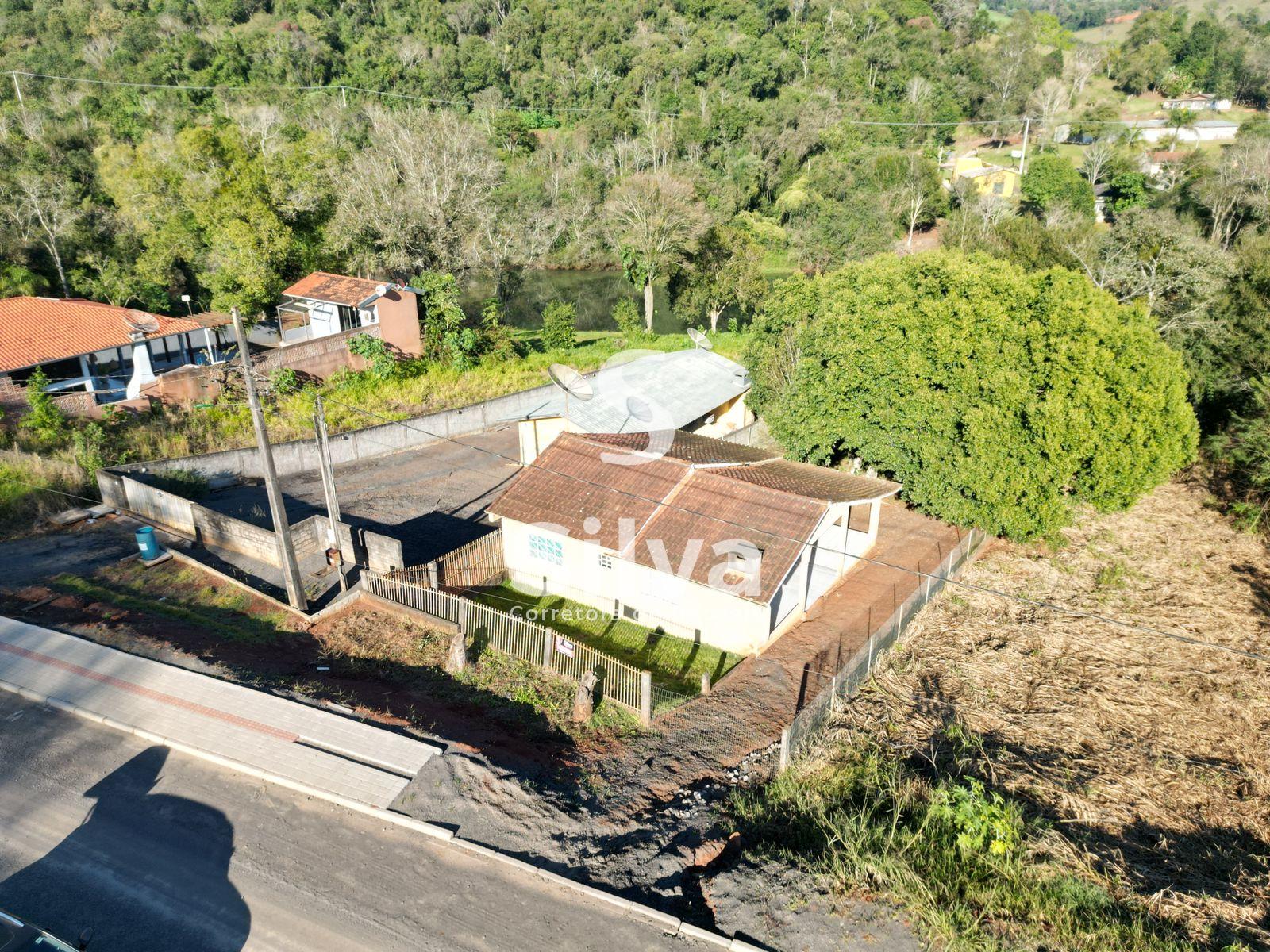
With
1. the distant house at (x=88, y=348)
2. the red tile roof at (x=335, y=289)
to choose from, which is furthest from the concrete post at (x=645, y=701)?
the red tile roof at (x=335, y=289)

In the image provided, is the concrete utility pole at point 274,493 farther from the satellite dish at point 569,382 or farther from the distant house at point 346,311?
the distant house at point 346,311

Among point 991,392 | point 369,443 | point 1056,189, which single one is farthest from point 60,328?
point 1056,189

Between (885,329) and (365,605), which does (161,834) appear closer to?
(365,605)

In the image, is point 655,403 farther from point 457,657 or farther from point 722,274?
point 722,274

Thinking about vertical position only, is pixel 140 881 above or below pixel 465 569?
above

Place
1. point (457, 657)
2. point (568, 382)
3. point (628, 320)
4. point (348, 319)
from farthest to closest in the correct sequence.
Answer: point (628, 320)
point (348, 319)
point (568, 382)
point (457, 657)

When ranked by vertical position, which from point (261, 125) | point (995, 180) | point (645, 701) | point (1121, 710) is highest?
point (261, 125)
